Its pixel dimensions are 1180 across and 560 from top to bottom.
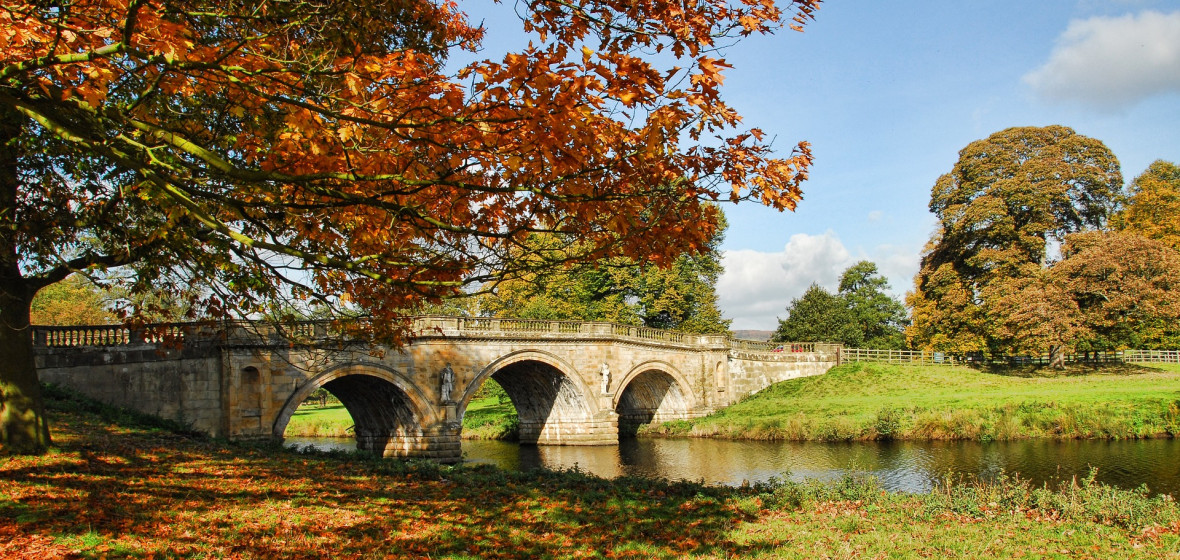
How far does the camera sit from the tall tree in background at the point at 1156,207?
1489 inches

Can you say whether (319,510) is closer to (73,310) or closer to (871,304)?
(73,310)

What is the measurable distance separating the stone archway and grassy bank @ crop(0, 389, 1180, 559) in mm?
12613

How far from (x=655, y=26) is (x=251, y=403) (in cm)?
1887

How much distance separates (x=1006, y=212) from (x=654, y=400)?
18292mm

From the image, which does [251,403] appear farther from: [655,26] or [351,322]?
[655,26]

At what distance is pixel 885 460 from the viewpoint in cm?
2173

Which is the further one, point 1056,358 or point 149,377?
point 1056,358

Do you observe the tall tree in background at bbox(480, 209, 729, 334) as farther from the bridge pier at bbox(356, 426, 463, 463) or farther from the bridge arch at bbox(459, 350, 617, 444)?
the bridge pier at bbox(356, 426, 463, 463)

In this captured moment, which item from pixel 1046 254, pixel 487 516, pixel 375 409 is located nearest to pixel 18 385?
pixel 487 516

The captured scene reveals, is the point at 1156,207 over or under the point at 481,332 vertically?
over

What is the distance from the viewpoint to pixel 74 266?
8352mm

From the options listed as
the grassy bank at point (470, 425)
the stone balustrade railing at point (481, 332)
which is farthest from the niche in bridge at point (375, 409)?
the grassy bank at point (470, 425)

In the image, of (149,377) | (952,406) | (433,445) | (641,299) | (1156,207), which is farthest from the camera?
(641,299)

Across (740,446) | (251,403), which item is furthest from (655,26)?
(740,446)
